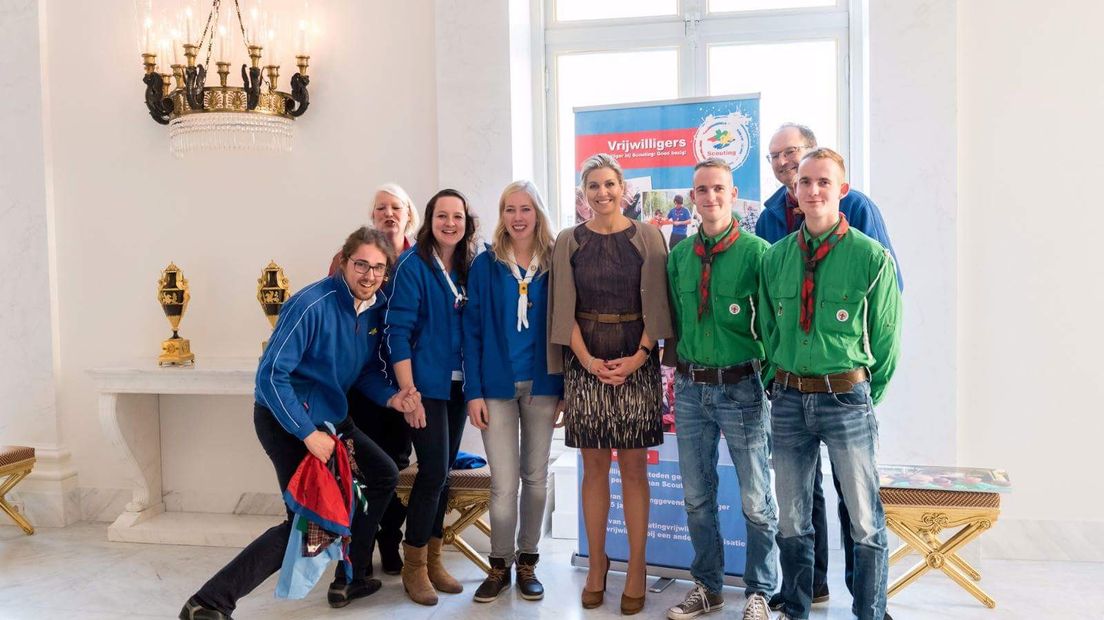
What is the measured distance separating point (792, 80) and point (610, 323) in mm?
1872

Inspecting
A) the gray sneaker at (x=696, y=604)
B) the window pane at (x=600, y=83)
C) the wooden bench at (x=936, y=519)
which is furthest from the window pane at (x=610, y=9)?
the gray sneaker at (x=696, y=604)

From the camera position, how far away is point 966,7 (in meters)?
3.61

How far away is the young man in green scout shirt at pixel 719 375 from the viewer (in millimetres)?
2820

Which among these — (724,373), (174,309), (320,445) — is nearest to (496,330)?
(320,445)

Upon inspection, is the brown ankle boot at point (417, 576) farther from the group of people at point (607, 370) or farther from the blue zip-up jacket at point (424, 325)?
the blue zip-up jacket at point (424, 325)

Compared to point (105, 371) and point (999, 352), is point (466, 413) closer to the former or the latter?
point (105, 371)

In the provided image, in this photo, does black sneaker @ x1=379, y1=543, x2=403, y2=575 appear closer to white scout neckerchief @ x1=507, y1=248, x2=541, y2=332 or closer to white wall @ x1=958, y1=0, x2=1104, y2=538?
white scout neckerchief @ x1=507, y1=248, x2=541, y2=332

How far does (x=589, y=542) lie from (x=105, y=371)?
7.97ft

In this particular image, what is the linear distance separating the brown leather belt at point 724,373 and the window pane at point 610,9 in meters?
2.14

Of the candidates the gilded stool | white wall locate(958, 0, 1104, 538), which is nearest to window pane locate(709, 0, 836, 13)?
white wall locate(958, 0, 1104, 538)

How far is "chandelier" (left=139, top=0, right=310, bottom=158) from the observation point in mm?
3961

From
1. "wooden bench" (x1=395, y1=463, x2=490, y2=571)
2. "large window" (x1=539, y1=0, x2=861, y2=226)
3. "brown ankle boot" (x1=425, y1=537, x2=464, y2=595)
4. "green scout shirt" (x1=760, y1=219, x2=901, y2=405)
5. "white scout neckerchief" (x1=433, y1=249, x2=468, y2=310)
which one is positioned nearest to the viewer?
"green scout shirt" (x1=760, y1=219, x2=901, y2=405)

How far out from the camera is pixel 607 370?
9.62ft

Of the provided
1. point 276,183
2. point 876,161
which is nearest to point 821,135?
point 876,161
